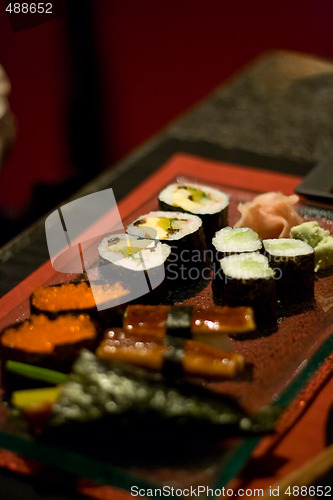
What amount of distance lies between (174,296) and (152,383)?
21.2 inches

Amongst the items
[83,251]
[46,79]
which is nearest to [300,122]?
[83,251]

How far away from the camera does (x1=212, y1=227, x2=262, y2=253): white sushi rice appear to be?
5.44 ft

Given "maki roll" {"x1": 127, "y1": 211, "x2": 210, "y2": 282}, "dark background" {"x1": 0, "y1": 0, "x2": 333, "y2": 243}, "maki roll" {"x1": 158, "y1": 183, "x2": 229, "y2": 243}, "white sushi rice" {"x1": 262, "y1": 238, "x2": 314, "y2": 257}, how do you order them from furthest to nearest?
"dark background" {"x1": 0, "y1": 0, "x2": 333, "y2": 243} → "maki roll" {"x1": 158, "y1": 183, "x2": 229, "y2": 243} → "maki roll" {"x1": 127, "y1": 211, "x2": 210, "y2": 282} → "white sushi rice" {"x1": 262, "y1": 238, "x2": 314, "y2": 257}

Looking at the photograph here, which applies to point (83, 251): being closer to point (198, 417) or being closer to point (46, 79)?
point (198, 417)

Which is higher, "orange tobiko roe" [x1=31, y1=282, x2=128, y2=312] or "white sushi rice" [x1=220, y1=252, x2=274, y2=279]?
"orange tobiko roe" [x1=31, y1=282, x2=128, y2=312]

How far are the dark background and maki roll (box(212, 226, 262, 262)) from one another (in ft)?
8.59

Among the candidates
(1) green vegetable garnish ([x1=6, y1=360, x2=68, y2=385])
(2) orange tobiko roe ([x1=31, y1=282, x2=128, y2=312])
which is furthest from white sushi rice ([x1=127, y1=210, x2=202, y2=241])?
(1) green vegetable garnish ([x1=6, y1=360, x2=68, y2=385])

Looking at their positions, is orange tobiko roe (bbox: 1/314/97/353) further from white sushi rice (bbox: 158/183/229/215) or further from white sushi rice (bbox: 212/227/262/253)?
white sushi rice (bbox: 158/183/229/215)

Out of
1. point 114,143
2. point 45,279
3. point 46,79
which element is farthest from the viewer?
point 114,143

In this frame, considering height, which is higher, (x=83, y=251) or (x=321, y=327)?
(x=83, y=251)

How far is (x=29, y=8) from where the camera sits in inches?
55.9

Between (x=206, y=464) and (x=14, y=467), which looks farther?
(x=14, y=467)

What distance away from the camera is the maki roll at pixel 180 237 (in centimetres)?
174

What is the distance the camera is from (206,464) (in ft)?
3.66
